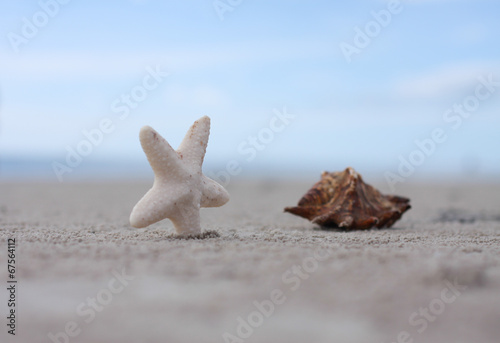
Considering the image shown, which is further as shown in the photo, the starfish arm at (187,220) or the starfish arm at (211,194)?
the starfish arm at (211,194)

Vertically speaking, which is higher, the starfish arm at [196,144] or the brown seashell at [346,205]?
the starfish arm at [196,144]

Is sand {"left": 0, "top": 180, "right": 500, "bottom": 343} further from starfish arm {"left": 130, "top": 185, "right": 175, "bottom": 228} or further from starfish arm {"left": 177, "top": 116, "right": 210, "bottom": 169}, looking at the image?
starfish arm {"left": 177, "top": 116, "right": 210, "bottom": 169}

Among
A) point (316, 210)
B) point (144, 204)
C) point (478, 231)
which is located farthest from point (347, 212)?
point (144, 204)

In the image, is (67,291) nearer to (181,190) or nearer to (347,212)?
(181,190)
